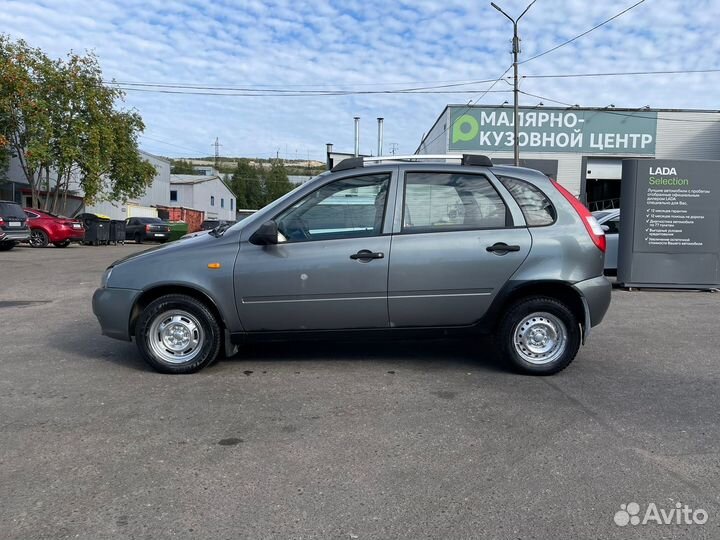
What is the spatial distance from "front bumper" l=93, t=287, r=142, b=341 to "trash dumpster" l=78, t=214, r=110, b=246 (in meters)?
22.4

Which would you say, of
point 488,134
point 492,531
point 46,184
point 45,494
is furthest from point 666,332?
point 46,184

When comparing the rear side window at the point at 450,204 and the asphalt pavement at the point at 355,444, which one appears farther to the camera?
the rear side window at the point at 450,204

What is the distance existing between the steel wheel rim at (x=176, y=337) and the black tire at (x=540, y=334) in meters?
2.60

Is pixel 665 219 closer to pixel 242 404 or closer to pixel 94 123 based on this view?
pixel 242 404

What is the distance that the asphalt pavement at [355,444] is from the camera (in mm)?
2662

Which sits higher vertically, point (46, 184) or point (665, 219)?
point (46, 184)

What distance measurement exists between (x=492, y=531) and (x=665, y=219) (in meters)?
9.35

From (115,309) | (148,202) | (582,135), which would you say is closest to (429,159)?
(115,309)

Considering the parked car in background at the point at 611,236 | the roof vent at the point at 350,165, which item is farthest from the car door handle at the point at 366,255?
the parked car in background at the point at 611,236

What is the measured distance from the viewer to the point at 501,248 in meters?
4.71

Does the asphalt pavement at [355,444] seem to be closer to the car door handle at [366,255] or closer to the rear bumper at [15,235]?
Result: the car door handle at [366,255]

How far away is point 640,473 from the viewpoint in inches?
123

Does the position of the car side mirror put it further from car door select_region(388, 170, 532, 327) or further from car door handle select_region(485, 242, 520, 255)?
car door handle select_region(485, 242, 520, 255)

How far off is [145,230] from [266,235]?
2656cm
